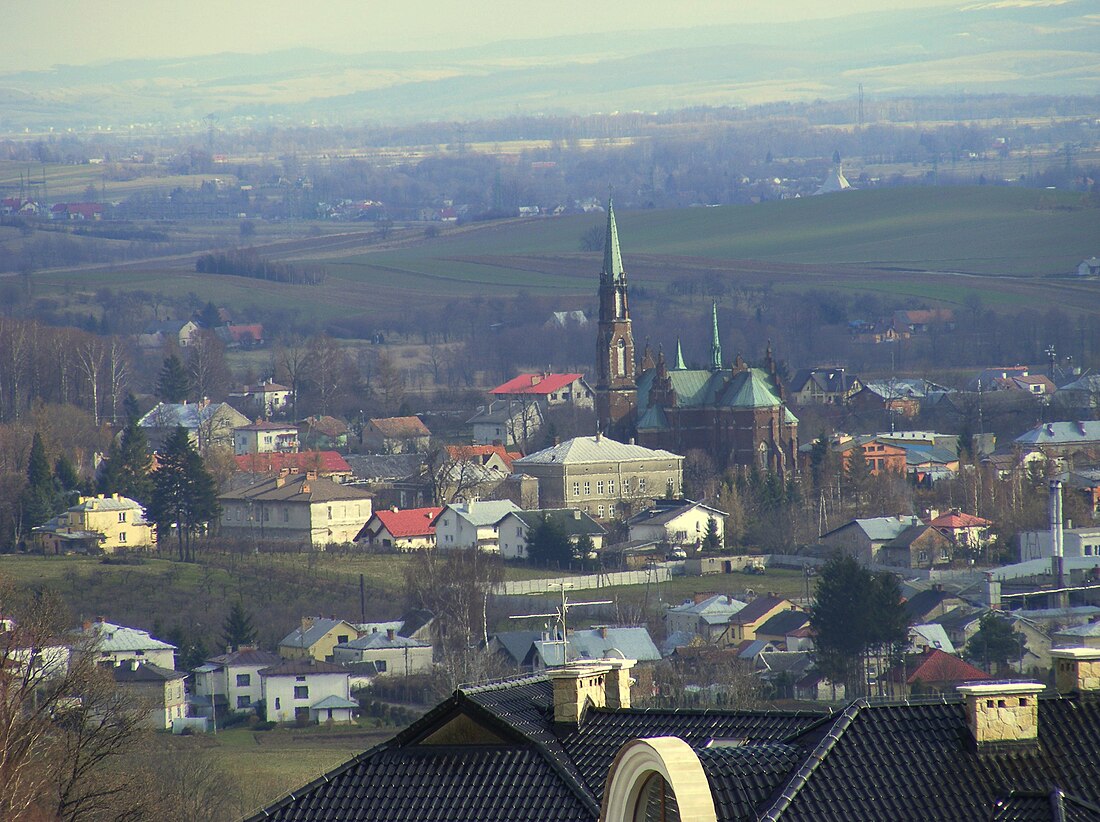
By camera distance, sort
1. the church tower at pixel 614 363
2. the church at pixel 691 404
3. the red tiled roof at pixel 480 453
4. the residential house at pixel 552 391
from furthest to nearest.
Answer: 1. the residential house at pixel 552 391
2. the church tower at pixel 614 363
3. the church at pixel 691 404
4. the red tiled roof at pixel 480 453

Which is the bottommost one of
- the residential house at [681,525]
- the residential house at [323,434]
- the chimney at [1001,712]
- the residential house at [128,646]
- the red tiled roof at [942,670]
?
the residential house at [323,434]

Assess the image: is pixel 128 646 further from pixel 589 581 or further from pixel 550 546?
pixel 550 546

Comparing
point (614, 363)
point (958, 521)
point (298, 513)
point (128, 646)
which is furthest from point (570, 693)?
point (614, 363)

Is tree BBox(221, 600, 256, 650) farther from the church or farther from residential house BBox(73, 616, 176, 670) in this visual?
the church

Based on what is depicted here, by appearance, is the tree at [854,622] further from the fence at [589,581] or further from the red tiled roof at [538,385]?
the red tiled roof at [538,385]

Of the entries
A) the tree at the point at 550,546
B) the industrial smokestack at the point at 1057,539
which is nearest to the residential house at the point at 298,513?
the tree at the point at 550,546

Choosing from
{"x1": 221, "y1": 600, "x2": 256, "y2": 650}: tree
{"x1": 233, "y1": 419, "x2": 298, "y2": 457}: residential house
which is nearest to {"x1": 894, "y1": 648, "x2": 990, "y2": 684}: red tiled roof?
{"x1": 221, "y1": 600, "x2": 256, "y2": 650}: tree

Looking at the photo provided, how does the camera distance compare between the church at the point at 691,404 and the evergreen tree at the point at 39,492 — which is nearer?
the evergreen tree at the point at 39,492
